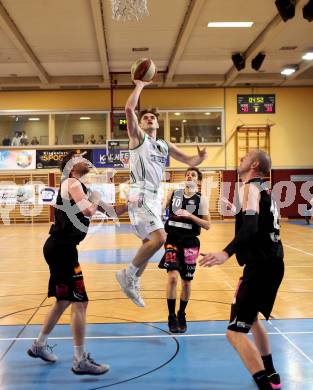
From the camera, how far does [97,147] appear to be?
23.1 metres

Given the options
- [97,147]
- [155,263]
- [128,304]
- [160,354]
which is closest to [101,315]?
[128,304]

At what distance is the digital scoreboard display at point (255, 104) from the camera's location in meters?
23.4

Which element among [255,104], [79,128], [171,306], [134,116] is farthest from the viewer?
[79,128]

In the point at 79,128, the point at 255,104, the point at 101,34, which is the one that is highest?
the point at 101,34

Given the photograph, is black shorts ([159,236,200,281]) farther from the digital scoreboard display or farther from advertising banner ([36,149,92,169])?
the digital scoreboard display

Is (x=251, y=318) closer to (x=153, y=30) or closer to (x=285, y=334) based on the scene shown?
(x=285, y=334)

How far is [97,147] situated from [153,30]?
27.0ft

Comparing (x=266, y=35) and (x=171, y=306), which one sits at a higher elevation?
(x=266, y=35)

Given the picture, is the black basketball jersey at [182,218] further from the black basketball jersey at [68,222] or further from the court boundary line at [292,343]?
the black basketball jersey at [68,222]

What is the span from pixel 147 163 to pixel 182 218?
39.5 inches

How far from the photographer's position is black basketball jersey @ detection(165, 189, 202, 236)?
5.58 meters

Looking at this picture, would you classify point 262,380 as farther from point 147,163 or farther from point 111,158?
point 111,158

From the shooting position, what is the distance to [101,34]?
16.0 m

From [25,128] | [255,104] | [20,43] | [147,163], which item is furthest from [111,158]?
[147,163]
